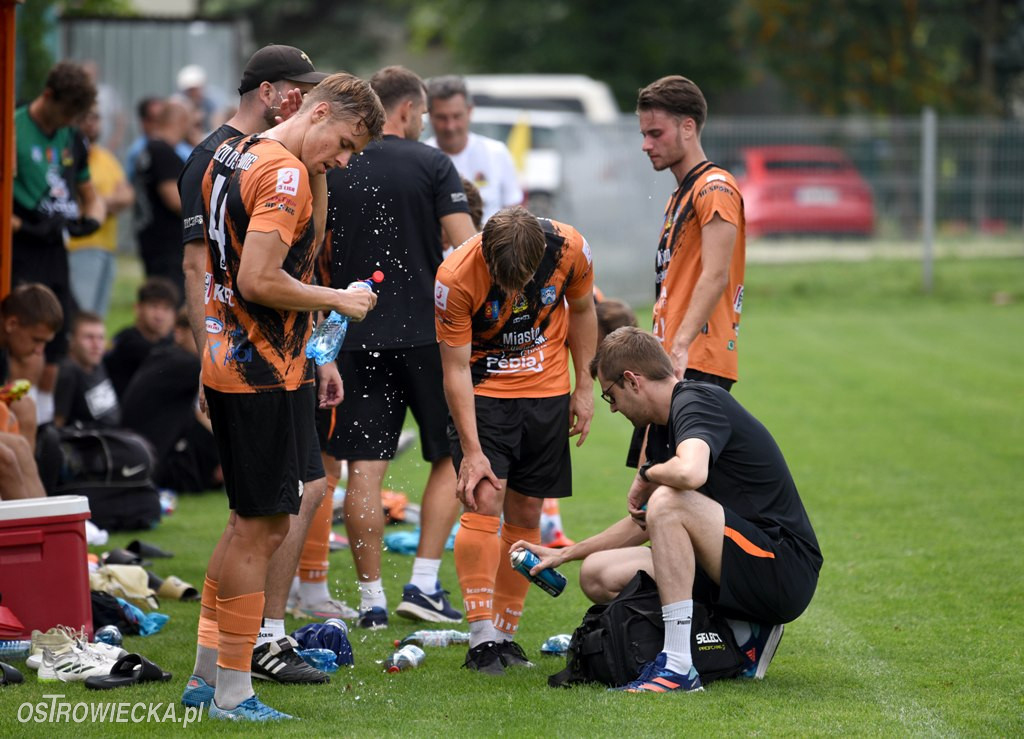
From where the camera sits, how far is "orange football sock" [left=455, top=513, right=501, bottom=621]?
541cm

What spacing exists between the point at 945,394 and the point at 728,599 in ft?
26.5

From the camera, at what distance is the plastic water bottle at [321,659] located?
541 centimetres

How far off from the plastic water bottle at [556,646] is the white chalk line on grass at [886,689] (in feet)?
3.60

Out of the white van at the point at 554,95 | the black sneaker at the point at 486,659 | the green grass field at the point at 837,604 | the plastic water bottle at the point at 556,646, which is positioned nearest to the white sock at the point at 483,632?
the black sneaker at the point at 486,659

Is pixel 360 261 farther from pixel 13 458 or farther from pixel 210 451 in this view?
pixel 210 451

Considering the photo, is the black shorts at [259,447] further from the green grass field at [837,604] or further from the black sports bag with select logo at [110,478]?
the black sports bag with select logo at [110,478]

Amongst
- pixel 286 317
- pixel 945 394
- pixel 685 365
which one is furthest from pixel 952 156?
pixel 286 317

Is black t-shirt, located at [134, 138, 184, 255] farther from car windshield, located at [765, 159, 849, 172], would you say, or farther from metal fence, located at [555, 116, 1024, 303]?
car windshield, located at [765, 159, 849, 172]

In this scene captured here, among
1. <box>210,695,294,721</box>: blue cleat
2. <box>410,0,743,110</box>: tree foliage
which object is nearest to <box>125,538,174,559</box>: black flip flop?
<box>210,695,294,721</box>: blue cleat

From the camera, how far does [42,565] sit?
5.51 metres

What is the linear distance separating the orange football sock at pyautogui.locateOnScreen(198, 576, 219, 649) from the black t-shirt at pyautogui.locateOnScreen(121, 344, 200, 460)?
4.33m

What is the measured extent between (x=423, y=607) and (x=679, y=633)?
1579 mm

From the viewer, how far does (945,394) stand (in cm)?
1241

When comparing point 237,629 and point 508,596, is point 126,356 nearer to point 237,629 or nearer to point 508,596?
point 508,596
